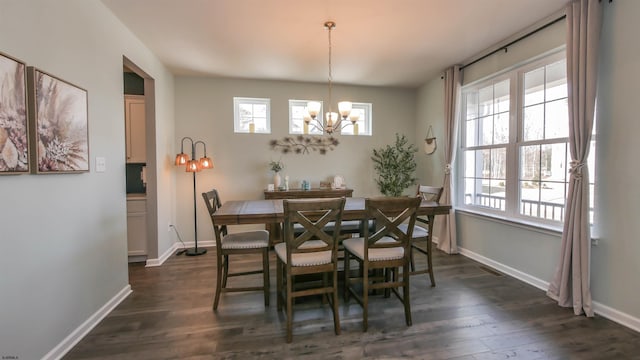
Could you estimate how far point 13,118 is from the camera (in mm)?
1473

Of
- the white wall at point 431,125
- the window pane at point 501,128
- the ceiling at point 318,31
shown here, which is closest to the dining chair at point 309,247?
the ceiling at point 318,31

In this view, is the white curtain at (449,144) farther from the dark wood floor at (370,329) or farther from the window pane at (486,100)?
the dark wood floor at (370,329)

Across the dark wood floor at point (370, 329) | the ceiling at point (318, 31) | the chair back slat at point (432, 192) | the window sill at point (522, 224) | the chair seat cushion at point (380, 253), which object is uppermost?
the ceiling at point (318, 31)

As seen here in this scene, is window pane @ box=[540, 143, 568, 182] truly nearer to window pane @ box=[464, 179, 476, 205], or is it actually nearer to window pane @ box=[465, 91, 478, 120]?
window pane @ box=[464, 179, 476, 205]

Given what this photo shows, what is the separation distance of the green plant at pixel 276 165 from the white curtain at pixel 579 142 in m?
3.55

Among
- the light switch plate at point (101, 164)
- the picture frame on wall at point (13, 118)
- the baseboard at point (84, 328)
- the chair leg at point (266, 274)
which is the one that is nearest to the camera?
the picture frame on wall at point (13, 118)

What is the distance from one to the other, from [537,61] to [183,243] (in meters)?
5.19

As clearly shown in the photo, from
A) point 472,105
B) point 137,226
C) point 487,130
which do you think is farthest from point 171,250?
point 472,105

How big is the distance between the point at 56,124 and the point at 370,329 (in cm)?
261

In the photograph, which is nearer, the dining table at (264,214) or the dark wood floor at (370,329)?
the dark wood floor at (370,329)

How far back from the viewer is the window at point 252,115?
452cm

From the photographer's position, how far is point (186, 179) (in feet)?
14.2

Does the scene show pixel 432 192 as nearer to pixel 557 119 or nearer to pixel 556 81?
pixel 557 119

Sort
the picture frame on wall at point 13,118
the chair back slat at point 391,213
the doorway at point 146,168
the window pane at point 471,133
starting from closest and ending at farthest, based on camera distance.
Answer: the picture frame on wall at point 13,118
the chair back slat at point 391,213
the doorway at point 146,168
the window pane at point 471,133
